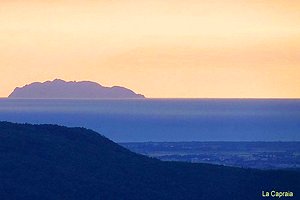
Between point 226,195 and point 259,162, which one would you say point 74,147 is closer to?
point 226,195

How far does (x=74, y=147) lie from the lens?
6694 cm

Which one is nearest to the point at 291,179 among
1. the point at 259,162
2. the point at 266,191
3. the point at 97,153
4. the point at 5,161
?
the point at 266,191

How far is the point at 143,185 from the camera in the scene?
200ft

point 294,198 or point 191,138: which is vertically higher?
point 191,138

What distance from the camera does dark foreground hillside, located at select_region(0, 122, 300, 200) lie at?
58.9 metres

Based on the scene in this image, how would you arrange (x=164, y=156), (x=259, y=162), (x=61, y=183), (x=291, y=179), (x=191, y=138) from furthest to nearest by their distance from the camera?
(x=191, y=138), (x=164, y=156), (x=259, y=162), (x=291, y=179), (x=61, y=183)

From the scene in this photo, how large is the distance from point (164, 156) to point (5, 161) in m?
60.0

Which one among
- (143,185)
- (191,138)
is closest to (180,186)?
(143,185)

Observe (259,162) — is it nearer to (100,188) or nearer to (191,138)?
(100,188)

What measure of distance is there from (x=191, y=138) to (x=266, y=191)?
134543 mm

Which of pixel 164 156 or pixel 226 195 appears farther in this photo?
pixel 164 156

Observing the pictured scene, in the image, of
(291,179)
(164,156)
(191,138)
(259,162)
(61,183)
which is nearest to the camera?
(61,183)

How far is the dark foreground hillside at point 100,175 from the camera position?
58.9 m

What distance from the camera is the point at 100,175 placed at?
62.1 meters
